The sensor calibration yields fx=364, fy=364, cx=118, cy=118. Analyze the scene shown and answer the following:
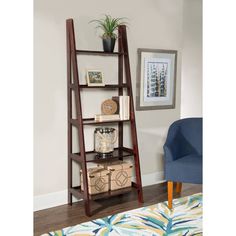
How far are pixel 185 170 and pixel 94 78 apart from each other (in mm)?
1261

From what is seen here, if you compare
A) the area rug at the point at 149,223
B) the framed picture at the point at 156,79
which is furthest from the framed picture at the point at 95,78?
the area rug at the point at 149,223

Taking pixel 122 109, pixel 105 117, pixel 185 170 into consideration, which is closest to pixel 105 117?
pixel 105 117

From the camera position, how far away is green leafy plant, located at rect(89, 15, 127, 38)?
3.67 m

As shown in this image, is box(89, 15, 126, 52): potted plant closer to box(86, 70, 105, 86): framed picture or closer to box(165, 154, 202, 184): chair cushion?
box(86, 70, 105, 86): framed picture

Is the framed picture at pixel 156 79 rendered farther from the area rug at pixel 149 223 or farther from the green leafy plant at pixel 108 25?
the area rug at pixel 149 223

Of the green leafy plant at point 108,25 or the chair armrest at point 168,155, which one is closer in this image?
the chair armrest at point 168,155

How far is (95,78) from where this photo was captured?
3645mm

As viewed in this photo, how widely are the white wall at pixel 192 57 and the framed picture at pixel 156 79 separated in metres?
1.60

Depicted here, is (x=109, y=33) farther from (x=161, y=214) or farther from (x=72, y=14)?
(x=161, y=214)

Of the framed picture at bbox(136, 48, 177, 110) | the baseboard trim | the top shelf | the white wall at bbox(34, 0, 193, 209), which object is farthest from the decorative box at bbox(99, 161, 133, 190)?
the top shelf

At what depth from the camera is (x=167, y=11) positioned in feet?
14.5

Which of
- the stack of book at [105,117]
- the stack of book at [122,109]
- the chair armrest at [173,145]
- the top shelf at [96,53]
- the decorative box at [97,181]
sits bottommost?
the decorative box at [97,181]

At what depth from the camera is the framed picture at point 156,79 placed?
4207 millimetres
